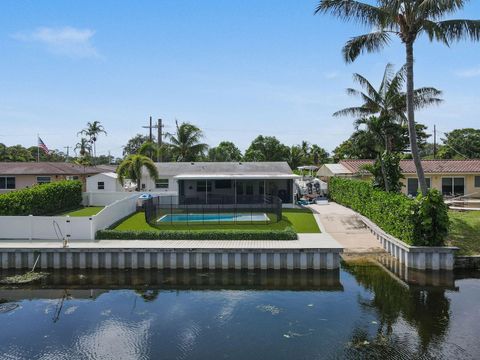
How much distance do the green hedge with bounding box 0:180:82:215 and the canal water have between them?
6954mm

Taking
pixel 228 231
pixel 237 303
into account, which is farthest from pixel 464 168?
pixel 237 303

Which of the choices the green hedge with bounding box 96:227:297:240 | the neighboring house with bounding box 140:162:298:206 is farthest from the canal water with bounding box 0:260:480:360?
the neighboring house with bounding box 140:162:298:206

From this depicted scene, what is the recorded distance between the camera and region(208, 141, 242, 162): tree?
60.8m

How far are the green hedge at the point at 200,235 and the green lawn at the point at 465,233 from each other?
7.32m

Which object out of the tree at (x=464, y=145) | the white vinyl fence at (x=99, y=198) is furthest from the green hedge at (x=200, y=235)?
the tree at (x=464, y=145)

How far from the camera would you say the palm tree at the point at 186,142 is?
4762 centimetres

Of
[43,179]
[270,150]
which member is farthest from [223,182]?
[270,150]

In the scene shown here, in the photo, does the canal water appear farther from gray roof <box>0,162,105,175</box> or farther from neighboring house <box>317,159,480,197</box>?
gray roof <box>0,162,105,175</box>

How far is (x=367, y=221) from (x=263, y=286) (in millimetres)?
10245

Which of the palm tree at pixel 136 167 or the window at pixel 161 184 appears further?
the window at pixel 161 184

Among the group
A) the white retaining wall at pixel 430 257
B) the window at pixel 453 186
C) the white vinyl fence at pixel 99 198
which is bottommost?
the white retaining wall at pixel 430 257

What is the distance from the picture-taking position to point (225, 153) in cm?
6212

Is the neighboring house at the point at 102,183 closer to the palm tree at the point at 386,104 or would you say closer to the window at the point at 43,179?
the window at the point at 43,179

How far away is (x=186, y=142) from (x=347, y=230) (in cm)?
2722
